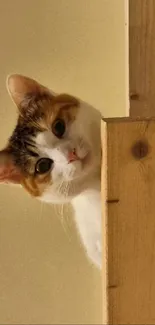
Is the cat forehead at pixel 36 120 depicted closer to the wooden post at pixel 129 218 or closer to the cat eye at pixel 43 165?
the cat eye at pixel 43 165

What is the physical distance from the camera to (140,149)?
0.52 metres

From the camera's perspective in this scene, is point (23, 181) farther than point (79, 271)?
No

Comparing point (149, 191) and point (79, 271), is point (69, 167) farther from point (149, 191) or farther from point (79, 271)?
point (79, 271)

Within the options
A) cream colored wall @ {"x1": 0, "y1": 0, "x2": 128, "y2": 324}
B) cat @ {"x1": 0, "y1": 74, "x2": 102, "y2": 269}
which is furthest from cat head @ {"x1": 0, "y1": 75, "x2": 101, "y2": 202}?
cream colored wall @ {"x1": 0, "y1": 0, "x2": 128, "y2": 324}

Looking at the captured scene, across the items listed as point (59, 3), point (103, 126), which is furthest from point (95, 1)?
point (103, 126)

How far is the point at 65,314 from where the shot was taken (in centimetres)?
117

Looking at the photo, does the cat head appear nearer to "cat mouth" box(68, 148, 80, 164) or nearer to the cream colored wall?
"cat mouth" box(68, 148, 80, 164)

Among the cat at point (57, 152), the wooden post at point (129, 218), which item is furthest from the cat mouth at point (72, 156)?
the wooden post at point (129, 218)

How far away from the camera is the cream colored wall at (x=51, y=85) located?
982 mm

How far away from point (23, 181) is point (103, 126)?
1.20ft

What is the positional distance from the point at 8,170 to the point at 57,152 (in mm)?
111

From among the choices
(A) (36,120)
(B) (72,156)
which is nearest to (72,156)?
(B) (72,156)

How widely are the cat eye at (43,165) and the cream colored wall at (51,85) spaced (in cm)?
22

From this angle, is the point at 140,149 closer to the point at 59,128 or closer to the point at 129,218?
the point at 129,218
